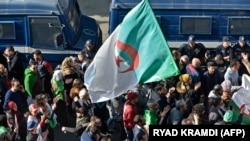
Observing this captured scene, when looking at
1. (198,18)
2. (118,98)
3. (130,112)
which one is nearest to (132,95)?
(130,112)

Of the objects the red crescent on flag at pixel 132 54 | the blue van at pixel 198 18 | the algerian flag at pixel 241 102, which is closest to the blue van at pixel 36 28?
the blue van at pixel 198 18

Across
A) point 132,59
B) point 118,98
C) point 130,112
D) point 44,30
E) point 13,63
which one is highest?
point 44,30

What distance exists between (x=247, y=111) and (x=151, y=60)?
2512 mm

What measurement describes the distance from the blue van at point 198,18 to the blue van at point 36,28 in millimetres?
1163

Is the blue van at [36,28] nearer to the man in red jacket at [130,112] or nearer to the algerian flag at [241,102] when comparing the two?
the man in red jacket at [130,112]

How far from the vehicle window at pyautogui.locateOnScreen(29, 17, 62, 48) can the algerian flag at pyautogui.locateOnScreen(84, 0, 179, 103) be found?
3869 millimetres

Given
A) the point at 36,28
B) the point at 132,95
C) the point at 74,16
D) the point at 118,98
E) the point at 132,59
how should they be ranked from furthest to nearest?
the point at 74,16 < the point at 36,28 < the point at 118,98 < the point at 132,95 < the point at 132,59

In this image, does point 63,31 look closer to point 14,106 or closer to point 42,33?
point 42,33

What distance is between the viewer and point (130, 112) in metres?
12.9

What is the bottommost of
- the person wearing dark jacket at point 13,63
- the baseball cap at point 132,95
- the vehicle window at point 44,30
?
the baseball cap at point 132,95

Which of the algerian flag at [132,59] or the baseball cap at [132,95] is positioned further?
the baseball cap at [132,95]

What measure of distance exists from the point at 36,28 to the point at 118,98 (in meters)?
3.31

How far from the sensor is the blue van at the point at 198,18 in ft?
53.2

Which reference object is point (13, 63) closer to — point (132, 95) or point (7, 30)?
point (7, 30)
